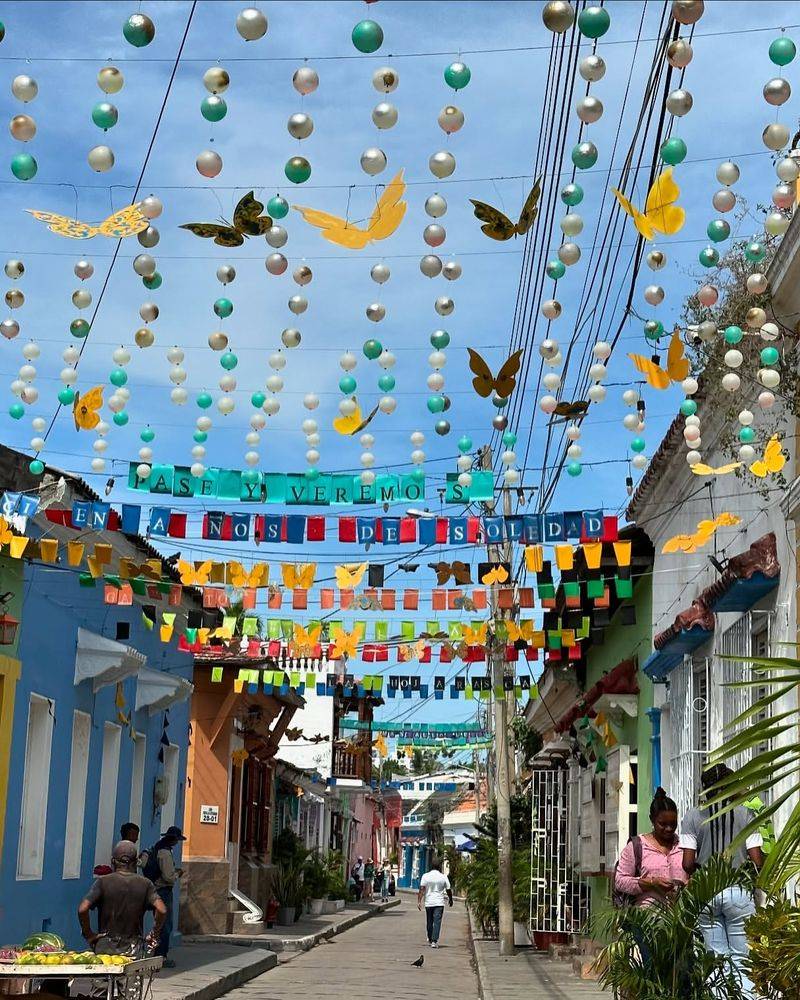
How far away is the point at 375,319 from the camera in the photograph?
27.8 ft

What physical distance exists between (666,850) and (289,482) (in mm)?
5162

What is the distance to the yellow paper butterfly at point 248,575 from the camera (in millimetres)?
15875

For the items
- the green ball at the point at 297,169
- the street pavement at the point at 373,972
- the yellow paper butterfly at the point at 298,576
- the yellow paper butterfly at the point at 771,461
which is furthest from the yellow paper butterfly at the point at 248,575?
the green ball at the point at 297,169

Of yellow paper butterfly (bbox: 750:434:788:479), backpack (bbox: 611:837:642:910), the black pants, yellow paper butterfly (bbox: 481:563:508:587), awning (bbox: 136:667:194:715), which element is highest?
yellow paper butterfly (bbox: 481:563:508:587)

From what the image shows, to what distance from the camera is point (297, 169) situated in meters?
6.92

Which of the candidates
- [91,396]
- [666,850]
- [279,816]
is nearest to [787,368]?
[666,850]

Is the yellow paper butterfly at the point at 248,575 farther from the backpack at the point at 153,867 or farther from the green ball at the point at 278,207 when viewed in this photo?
the green ball at the point at 278,207

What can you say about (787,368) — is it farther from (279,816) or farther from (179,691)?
(279,816)

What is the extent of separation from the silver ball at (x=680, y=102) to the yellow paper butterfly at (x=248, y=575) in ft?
32.6

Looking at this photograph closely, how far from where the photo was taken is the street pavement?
16516 millimetres

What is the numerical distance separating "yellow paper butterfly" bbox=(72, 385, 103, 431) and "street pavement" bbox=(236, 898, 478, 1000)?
785 cm

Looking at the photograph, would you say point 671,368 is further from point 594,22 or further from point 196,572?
point 196,572

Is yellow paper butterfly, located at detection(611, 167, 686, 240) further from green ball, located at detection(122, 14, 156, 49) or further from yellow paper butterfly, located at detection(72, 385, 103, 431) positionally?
yellow paper butterfly, located at detection(72, 385, 103, 431)

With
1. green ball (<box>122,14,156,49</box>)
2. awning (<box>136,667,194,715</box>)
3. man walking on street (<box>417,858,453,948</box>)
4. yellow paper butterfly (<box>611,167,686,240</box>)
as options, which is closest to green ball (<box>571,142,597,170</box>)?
yellow paper butterfly (<box>611,167,686,240</box>)
